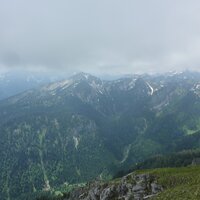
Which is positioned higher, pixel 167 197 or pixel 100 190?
pixel 167 197

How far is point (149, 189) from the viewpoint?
15425 cm

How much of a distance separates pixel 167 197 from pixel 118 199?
123ft

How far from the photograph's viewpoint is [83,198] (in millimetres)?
199125

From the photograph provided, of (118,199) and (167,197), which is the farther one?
(118,199)

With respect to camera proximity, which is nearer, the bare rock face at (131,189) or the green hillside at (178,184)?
the green hillside at (178,184)

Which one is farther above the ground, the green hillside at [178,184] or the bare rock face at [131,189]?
the green hillside at [178,184]

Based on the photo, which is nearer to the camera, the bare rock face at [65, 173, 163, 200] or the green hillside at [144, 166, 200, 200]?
the green hillside at [144, 166, 200, 200]

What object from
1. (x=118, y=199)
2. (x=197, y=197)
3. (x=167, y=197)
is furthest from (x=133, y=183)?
(x=197, y=197)

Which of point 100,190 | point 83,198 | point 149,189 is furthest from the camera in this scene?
point 83,198

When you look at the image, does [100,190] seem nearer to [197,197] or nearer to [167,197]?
[167,197]

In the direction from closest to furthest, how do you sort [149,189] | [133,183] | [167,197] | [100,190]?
[167,197] → [149,189] → [133,183] → [100,190]

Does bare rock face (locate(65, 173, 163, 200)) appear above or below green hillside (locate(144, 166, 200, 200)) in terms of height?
below

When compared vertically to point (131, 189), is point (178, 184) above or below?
above

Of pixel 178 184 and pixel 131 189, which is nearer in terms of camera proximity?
pixel 178 184
